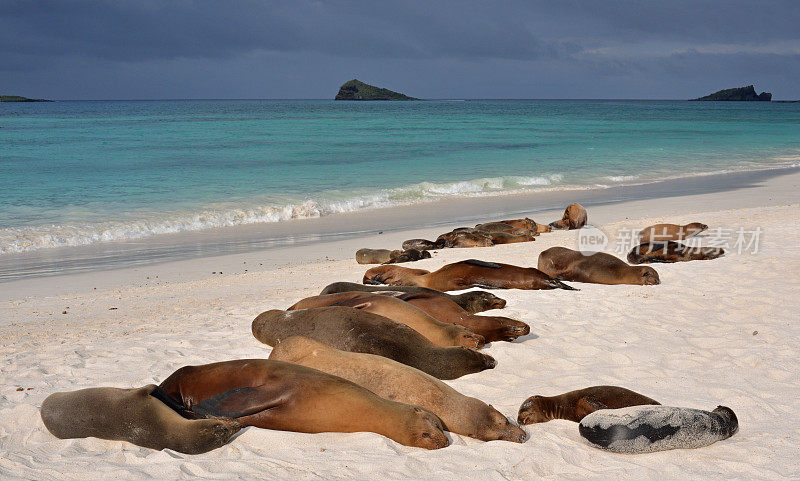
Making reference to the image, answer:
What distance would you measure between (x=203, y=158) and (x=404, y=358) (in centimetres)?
2773

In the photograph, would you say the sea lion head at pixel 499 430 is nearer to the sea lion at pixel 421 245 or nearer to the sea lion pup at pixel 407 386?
the sea lion pup at pixel 407 386

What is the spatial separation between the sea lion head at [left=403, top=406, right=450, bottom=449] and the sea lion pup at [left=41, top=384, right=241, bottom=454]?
103 cm

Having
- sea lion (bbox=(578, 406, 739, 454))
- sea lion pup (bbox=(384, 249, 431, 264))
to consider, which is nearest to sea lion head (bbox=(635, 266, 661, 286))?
sea lion pup (bbox=(384, 249, 431, 264))

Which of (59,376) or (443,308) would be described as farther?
(443,308)

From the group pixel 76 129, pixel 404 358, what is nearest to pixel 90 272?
pixel 404 358

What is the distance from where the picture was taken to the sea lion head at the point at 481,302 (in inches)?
285

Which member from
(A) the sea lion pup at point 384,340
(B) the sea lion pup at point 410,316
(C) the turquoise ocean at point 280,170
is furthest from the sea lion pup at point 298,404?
(C) the turquoise ocean at point 280,170

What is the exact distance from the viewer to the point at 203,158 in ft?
102

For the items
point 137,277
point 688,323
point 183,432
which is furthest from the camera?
point 137,277

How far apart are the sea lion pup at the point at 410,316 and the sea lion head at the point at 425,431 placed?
166 centimetres

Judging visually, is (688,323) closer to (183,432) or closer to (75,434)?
(183,432)

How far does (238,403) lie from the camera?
4.31m

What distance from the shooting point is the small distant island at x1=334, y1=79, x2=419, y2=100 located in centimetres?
18288

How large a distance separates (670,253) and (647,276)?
168 centimetres
